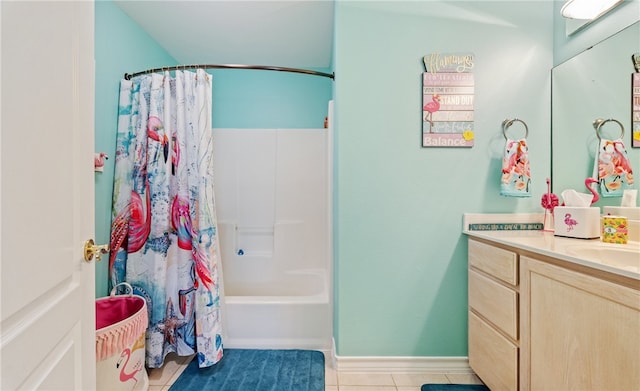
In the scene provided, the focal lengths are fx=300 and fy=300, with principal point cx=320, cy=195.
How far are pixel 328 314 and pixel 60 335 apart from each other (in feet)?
5.08

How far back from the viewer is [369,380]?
1.71m

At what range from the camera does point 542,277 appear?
1187 millimetres

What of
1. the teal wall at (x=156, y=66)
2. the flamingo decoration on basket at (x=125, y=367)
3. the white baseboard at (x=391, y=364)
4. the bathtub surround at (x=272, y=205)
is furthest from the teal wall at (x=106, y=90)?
the white baseboard at (x=391, y=364)

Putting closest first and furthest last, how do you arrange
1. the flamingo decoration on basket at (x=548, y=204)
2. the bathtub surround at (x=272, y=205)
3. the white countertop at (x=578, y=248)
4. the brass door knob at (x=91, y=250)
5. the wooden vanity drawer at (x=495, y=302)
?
1. the brass door knob at (x=91, y=250)
2. the white countertop at (x=578, y=248)
3. the wooden vanity drawer at (x=495, y=302)
4. the flamingo decoration on basket at (x=548, y=204)
5. the bathtub surround at (x=272, y=205)

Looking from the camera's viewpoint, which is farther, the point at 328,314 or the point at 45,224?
the point at 328,314

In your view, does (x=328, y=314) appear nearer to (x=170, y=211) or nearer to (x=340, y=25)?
(x=170, y=211)

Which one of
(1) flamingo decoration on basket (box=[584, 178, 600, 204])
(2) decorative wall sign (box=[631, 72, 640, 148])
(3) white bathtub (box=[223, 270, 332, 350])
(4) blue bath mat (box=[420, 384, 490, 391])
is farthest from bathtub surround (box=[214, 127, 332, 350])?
(2) decorative wall sign (box=[631, 72, 640, 148])

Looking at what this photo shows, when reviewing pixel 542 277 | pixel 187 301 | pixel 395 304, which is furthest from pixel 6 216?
pixel 395 304

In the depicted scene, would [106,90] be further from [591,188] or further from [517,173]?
[591,188]

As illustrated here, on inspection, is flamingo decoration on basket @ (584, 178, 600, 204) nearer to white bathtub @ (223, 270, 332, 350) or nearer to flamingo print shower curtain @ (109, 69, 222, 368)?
white bathtub @ (223, 270, 332, 350)

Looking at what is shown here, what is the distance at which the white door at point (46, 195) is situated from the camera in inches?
20.8

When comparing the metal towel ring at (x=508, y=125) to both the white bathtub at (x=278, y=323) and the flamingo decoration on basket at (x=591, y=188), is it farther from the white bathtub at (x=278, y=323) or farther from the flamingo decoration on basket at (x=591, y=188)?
the white bathtub at (x=278, y=323)

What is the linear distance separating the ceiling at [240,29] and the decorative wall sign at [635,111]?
164 centimetres

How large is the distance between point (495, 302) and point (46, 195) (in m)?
1.74
